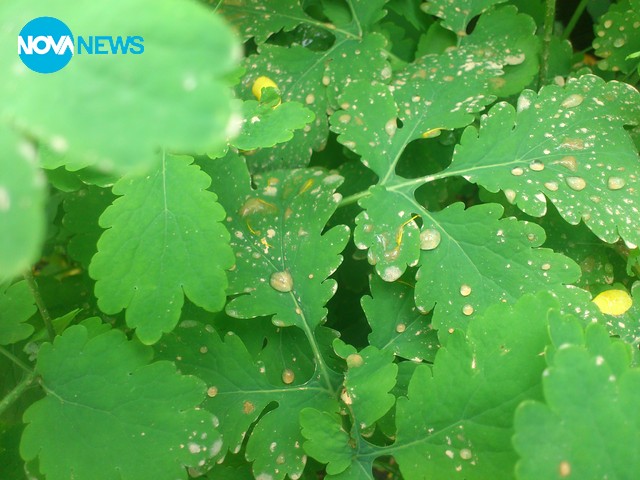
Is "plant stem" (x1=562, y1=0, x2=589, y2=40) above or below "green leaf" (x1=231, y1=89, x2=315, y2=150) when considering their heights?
below

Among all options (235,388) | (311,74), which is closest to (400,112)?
(311,74)

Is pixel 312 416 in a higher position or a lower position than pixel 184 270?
lower

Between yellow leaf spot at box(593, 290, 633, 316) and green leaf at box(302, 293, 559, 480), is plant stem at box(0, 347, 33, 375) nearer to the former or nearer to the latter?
green leaf at box(302, 293, 559, 480)

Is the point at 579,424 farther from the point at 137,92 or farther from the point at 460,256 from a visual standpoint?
the point at 137,92

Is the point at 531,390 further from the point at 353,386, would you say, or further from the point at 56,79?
the point at 56,79

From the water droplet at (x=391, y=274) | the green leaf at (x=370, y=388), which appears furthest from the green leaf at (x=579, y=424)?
the water droplet at (x=391, y=274)

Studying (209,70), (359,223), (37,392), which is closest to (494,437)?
(359,223)

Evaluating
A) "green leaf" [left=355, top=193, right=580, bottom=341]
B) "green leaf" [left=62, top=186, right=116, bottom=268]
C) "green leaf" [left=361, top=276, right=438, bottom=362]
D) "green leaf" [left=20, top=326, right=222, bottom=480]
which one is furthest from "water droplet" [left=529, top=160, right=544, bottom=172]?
"green leaf" [left=62, top=186, right=116, bottom=268]

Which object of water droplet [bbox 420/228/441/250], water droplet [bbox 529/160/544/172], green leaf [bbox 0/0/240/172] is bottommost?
water droplet [bbox 420/228/441/250]
